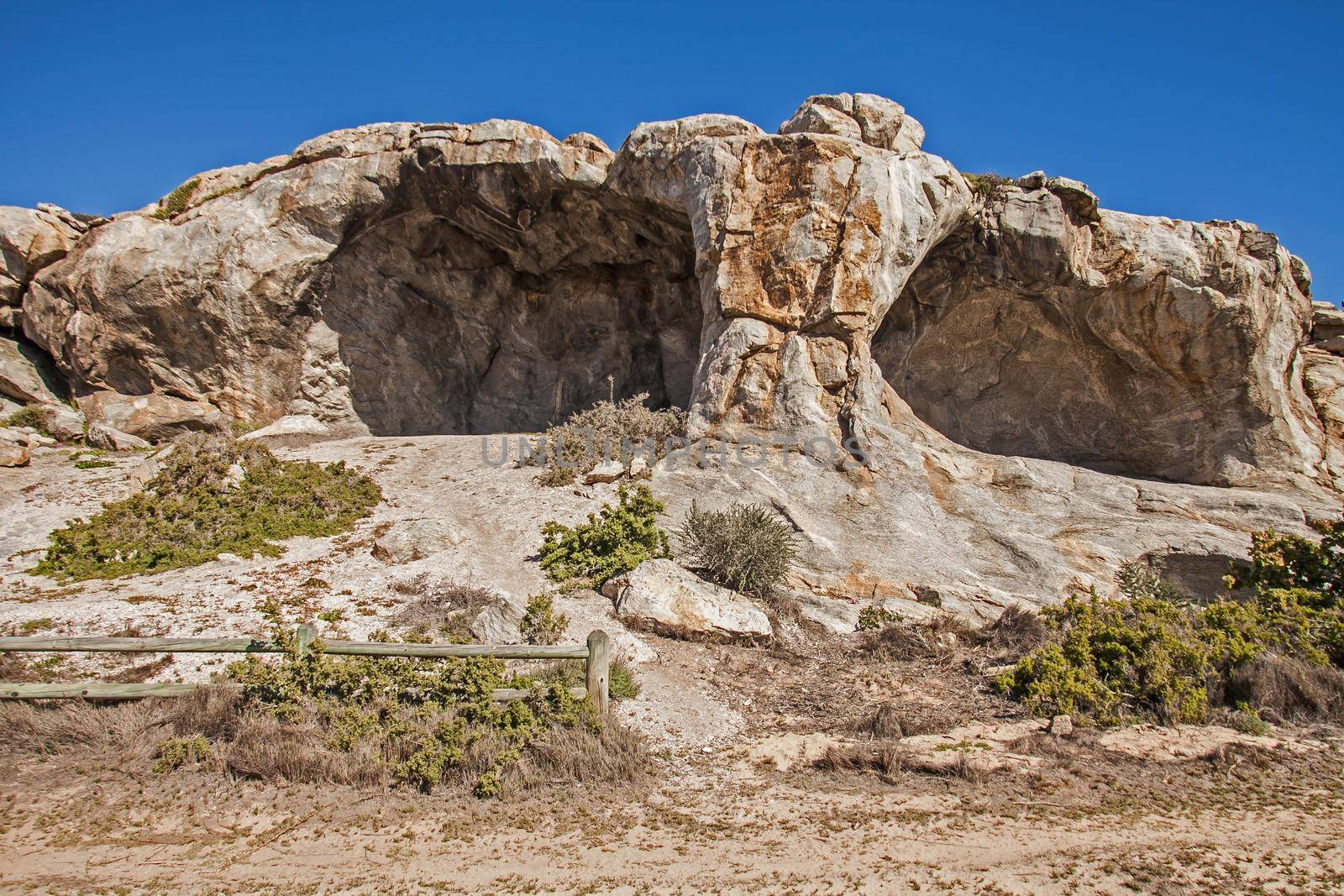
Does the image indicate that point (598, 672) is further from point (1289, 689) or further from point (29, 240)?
Answer: point (29, 240)

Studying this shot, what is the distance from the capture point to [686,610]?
33.0 ft

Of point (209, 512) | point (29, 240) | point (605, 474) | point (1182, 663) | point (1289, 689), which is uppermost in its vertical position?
point (29, 240)

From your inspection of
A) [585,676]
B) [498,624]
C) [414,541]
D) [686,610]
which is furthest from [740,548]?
[414,541]

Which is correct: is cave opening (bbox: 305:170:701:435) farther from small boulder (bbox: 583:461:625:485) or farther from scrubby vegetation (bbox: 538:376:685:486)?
small boulder (bbox: 583:461:625:485)

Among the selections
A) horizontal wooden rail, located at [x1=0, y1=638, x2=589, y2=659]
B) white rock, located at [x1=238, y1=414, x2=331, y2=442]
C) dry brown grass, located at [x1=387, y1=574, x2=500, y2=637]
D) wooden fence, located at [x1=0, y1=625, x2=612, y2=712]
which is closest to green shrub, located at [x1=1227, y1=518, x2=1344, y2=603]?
wooden fence, located at [x1=0, y1=625, x2=612, y2=712]

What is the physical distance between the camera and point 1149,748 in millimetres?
7512

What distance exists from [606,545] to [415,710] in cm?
473

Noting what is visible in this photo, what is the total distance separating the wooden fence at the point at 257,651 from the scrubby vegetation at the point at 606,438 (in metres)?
7.47

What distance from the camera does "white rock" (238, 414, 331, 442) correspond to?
19125mm

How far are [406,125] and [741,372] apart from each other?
1155 centimetres

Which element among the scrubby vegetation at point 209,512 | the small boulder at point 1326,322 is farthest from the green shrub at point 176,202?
the small boulder at point 1326,322

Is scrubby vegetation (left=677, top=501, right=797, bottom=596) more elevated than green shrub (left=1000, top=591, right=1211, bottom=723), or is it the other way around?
scrubby vegetation (left=677, top=501, right=797, bottom=596)

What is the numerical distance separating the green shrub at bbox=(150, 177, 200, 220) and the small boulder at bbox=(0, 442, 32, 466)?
7.66 meters

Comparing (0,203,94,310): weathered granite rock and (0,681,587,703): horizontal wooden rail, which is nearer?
(0,681,587,703): horizontal wooden rail
